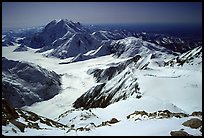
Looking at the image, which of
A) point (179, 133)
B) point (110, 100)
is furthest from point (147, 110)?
point (110, 100)

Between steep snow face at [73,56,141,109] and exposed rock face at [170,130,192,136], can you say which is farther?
steep snow face at [73,56,141,109]

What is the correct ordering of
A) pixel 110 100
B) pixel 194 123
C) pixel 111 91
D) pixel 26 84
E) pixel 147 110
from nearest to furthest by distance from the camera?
1. pixel 194 123
2. pixel 147 110
3. pixel 110 100
4. pixel 111 91
5. pixel 26 84

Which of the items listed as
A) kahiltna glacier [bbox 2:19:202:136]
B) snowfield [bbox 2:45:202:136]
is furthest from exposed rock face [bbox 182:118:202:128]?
snowfield [bbox 2:45:202:136]

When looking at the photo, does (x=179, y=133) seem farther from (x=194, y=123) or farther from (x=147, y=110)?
(x=147, y=110)

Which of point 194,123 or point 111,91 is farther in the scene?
point 111,91

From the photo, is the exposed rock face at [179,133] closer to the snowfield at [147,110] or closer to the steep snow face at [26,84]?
the snowfield at [147,110]

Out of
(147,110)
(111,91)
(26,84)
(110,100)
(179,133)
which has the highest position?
(179,133)

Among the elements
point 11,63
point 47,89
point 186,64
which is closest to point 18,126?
point 186,64

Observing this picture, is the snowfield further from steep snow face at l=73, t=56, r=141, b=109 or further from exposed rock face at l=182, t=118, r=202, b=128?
steep snow face at l=73, t=56, r=141, b=109

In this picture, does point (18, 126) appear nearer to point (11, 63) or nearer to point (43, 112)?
point (43, 112)
